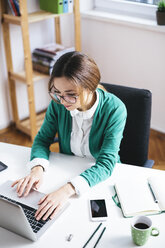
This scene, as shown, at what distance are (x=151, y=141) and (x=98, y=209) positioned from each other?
1.85 m

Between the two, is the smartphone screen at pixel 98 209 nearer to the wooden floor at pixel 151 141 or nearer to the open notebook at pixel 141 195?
the open notebook at pixel 141 195

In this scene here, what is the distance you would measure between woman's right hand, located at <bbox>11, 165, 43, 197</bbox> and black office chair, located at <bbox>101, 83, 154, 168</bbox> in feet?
1.63

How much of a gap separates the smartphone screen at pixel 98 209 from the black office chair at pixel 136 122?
16.3 inches

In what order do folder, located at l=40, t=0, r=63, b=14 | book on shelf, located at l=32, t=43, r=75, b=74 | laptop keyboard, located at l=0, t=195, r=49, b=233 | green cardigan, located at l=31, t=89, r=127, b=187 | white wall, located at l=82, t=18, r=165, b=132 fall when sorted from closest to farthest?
laptop keyboard, located at l=0, t=195, r=49, b=233 → green cardigan, located at l=31, t=89, r=127, b=187 → folder, located at l=40, t=0, r=63, b=14 → white wall, located at l=82, t=18, r=165, b=132 → book on shelf, located at l=32, t=43, r=75, b=74

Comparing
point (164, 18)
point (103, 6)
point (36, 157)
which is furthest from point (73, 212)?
point (103, 6)

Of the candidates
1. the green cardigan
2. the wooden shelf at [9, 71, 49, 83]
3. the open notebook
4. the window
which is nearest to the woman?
the green cardigan

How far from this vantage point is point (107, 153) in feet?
4.46

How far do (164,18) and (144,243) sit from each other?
2.06 metres

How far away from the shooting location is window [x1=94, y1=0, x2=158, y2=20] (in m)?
2.83

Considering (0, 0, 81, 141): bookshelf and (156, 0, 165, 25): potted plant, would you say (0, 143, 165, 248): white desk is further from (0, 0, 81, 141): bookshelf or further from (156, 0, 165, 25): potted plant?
(156, 0, 165, 25): potted plant

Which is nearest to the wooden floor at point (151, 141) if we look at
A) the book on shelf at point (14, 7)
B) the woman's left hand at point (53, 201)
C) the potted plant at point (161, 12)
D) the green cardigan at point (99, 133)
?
the potted plant at point (161, 12)

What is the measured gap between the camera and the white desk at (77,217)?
1.01 metres

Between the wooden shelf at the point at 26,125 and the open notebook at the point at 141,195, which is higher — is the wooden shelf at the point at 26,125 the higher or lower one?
the lower one

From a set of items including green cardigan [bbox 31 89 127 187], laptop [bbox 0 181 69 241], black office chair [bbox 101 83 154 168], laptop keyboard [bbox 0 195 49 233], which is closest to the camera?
laptop [bbox 0 181 69 241]
